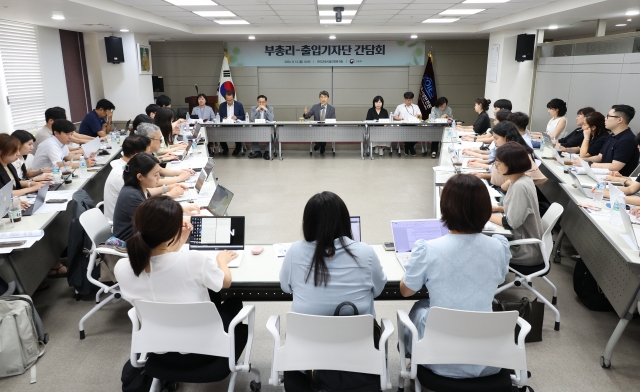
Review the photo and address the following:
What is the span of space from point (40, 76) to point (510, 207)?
342 inches

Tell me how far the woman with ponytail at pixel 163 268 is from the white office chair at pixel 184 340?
93 mm

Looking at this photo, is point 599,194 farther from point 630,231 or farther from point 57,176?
point 57,176

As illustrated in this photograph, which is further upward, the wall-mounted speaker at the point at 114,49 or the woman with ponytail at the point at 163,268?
the wall-mounted speaker at the point at 114,49

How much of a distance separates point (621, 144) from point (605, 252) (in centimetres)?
232

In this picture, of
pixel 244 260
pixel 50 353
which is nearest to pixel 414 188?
pixel 244 260

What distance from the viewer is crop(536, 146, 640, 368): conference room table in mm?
2908

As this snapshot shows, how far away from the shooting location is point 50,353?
3.15 metres

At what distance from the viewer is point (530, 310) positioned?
3.09 meters

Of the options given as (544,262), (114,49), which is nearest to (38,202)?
(544,262)

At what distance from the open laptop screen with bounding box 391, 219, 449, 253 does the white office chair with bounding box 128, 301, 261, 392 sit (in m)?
1.09

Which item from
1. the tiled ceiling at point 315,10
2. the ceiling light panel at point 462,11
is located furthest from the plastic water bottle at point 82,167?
the ceiling light panel at point 462,11

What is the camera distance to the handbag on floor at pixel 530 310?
2936 millimetres

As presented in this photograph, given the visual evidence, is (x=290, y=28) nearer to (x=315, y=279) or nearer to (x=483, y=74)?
(x=483, y=74)

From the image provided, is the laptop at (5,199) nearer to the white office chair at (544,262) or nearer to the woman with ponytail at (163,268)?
the woman with ponytail at (163,268)
